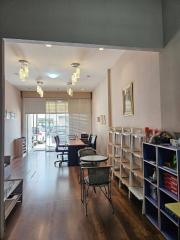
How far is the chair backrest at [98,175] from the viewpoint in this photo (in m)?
3.30

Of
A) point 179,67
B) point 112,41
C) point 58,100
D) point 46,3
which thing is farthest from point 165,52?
point 58,100

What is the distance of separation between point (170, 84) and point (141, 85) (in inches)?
42.2

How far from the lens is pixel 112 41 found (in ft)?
9.70

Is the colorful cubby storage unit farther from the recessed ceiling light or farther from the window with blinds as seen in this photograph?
the window with blinds

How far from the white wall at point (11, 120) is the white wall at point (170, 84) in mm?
6154

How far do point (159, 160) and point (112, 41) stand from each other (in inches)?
73.0

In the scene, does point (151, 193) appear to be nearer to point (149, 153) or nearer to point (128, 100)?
point (149, 153)

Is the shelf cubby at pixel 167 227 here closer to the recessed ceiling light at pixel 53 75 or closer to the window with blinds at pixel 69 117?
the recessed ceiling light at pixel 53 75

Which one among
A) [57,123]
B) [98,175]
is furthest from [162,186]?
[57,123]

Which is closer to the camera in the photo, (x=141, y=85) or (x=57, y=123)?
(x=141, y=85)

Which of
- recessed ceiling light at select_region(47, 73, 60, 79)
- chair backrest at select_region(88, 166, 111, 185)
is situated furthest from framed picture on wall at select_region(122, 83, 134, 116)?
recessed ceiling light at select_region(47, 73, 60, 79)

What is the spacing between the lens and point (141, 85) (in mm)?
Result: 3943

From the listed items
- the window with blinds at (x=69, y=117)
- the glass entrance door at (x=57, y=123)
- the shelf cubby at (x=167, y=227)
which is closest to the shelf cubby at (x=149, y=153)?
the shelf cubby at (x=167, y=227)

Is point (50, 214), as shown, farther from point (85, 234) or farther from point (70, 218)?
point (85, 234)
